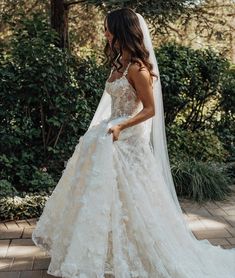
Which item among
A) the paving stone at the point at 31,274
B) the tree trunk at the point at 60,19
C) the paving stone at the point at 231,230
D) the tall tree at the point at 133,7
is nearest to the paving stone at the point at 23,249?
the paving stone at the point at 31,274

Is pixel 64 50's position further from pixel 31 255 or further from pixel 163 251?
pixel 163 251

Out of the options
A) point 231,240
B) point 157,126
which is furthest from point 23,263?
point 231,240

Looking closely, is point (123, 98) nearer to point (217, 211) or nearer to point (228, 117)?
point (217, 211)

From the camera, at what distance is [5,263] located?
3465 mm

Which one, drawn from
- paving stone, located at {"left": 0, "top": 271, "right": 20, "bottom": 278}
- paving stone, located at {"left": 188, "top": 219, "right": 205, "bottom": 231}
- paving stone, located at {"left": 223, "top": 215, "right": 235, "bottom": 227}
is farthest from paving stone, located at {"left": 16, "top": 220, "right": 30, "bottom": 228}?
paving stone, located at {"left": 223, "top": 215, "right": 235, "bottom": 227}

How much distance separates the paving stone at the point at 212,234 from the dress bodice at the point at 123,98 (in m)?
1.58

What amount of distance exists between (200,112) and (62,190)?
4.28 meters

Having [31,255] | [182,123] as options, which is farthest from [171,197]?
[182,123]

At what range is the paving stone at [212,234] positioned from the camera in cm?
404

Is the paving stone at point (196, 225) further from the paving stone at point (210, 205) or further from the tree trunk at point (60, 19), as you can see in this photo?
the tree trunk at point (60, 19)

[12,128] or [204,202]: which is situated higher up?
[12,128]

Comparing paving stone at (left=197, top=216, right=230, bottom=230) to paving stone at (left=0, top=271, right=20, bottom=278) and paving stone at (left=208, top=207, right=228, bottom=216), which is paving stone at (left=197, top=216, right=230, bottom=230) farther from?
paving stone at (left=0, top=271, right=20, bottom=278)

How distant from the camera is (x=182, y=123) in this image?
7.01m

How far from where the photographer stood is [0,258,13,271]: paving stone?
11.1 feet
